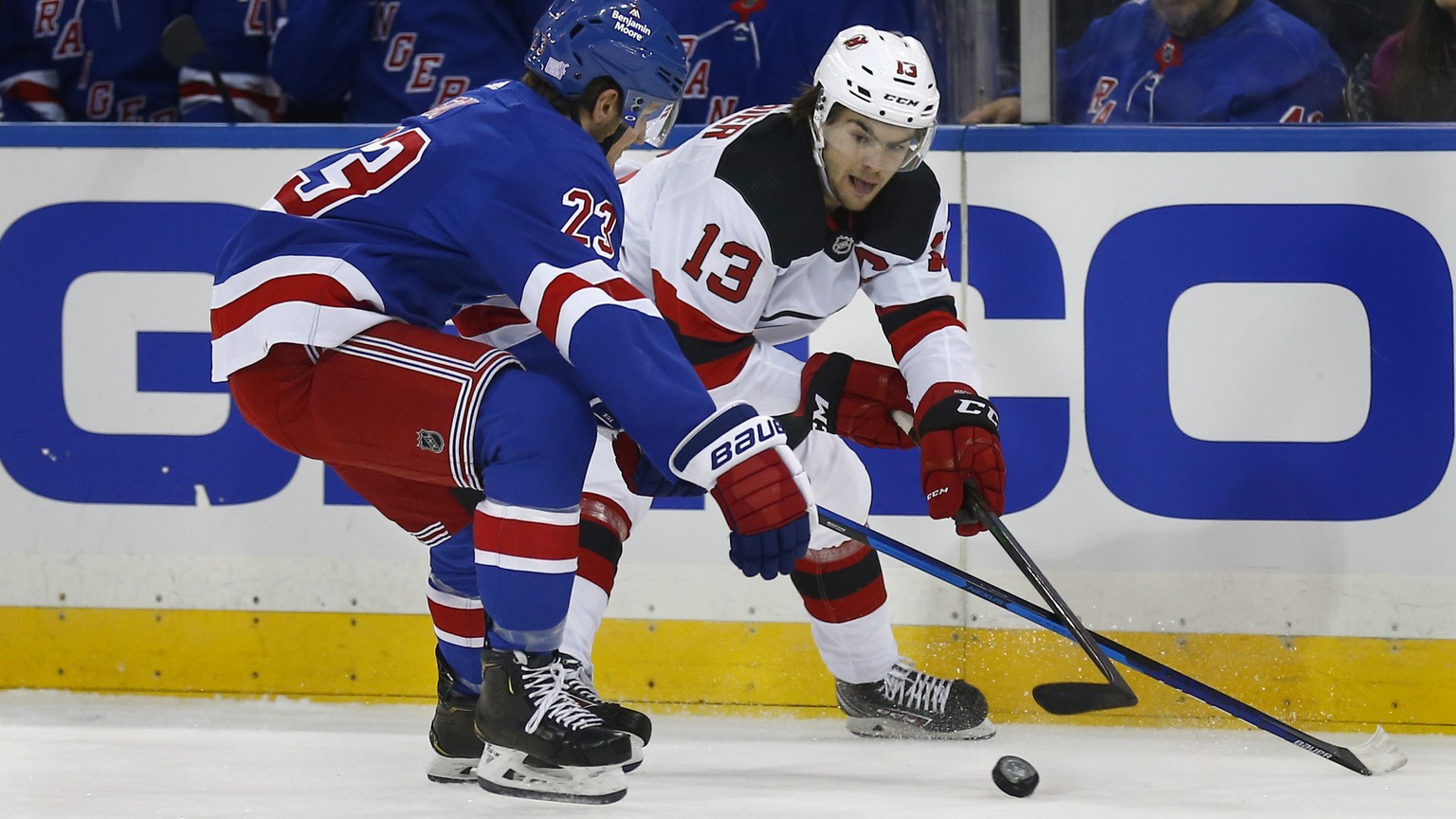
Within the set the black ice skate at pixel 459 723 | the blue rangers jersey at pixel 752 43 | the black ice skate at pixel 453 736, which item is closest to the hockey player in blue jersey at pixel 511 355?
the black ice skate at pixel 459 723

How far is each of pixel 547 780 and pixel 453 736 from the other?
335mm

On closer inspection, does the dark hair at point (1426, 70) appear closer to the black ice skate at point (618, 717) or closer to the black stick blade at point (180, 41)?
the black ice skate at point (618, 717)

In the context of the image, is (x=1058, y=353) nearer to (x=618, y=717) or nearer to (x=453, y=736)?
(x=618, y=717)

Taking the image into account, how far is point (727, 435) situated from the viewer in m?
1.86

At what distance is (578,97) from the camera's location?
6.92ft

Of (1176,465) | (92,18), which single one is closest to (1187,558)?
(1176,465)

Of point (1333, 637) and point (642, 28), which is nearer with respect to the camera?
point (642, 28)

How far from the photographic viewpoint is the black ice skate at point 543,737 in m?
1.93

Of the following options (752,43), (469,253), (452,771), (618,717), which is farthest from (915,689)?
(752,43)

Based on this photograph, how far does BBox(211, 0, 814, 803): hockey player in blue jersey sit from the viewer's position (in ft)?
6.15

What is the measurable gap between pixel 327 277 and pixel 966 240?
48.3 inches

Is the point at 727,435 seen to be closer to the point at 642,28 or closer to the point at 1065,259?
the point at 642,28

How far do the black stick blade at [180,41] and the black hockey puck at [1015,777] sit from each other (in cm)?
198

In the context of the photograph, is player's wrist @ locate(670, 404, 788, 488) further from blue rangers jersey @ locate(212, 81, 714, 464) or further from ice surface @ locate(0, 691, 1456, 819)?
ice surface @ locate(0, 691, 1456, 819)
